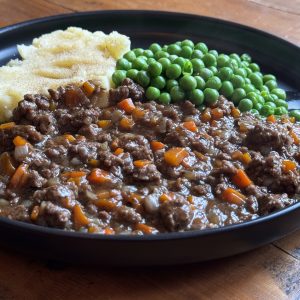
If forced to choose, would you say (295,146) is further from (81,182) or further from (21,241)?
(21,241)

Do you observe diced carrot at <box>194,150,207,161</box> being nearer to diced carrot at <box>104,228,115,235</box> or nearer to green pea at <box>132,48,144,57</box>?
diced carrot at <box>104,228,115,235</box>

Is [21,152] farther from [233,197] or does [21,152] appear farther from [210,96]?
[210,96]

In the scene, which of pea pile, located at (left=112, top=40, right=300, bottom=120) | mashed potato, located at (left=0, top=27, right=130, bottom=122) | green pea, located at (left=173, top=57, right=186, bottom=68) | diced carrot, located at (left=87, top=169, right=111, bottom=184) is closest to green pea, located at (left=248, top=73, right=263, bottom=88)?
pea pile, located at (left=112, top=40, right=300, bottom=120)

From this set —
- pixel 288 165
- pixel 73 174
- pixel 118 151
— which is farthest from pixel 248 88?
pixel 73 174

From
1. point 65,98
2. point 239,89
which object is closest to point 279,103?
point 239,89

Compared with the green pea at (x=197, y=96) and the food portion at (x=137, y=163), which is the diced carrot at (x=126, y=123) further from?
the green pea at (x=197, y=96)

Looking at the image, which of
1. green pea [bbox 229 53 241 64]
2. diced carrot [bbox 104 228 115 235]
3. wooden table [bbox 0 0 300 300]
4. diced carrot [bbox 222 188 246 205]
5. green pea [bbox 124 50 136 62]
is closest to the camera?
wooden table [bbox 0 0 300 300]

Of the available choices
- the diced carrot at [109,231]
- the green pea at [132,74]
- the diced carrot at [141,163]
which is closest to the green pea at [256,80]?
the green pea at [132,74]
